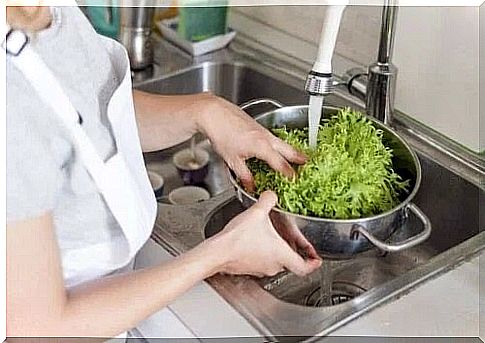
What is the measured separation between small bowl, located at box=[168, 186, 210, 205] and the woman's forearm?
0.62 ft

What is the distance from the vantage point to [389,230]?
40.1 inches

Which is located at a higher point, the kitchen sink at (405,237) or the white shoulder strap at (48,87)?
the white shoulder strap at (48,87)

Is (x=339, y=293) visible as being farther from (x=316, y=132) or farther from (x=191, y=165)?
(x=191, y=165)

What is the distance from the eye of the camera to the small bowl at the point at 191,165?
1.40 m

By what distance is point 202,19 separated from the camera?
150 cm

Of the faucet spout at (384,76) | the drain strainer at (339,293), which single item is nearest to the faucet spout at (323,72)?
the faucet spout at (384,76)

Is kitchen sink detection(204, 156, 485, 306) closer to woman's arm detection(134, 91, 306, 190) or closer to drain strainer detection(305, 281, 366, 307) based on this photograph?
drain strainer detection(305, 281, 366, 307)

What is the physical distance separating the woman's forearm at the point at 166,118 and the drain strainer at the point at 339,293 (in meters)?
0.26

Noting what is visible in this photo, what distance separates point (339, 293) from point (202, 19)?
0.58 m

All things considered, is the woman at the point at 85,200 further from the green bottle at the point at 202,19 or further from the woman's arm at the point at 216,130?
the green bottle at the point at 202,19

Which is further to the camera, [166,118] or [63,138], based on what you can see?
[166,118]

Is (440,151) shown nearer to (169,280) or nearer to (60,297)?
(169,280)

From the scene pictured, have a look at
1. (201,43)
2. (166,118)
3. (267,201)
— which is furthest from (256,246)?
(201,43)

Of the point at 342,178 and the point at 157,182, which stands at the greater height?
the point at 342,178
